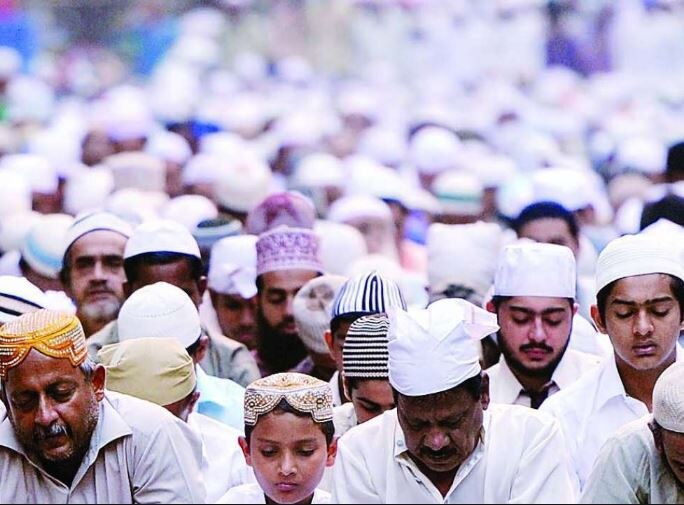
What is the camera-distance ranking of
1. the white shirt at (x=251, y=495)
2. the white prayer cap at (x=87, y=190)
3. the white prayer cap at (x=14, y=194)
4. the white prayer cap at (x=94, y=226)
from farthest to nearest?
the white prayer cap at (x=87, y=190) → the white prayer cap at (x=14, y=194) → the white prayer cap at (x=94, y=226) → the white shirt at (x=251, y=495)

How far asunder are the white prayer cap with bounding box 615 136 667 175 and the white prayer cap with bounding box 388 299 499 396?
8.81 meters

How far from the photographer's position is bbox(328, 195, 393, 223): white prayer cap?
33.6 ft

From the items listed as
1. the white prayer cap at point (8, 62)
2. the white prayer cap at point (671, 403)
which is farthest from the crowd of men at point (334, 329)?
the white prayer cap at point (8, 62)

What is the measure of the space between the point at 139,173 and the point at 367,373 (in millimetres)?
5901

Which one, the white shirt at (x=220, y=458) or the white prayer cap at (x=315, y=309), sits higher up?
the white prayer cap at (x=315, y=309)

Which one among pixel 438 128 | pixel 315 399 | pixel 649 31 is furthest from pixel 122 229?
pixel 649 31

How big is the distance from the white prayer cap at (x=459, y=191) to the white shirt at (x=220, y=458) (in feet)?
19.2

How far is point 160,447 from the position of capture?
5.04 metres

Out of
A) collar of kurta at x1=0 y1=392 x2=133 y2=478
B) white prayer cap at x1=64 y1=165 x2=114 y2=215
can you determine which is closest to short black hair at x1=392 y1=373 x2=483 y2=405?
collar of kurta at x1=0 y1=392 x2=133 y2=478

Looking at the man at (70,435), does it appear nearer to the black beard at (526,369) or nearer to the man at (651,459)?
the man at (651,459)

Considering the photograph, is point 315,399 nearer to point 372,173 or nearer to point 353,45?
point 372,173

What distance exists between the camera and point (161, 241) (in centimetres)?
723

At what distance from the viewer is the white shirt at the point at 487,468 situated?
4.92m

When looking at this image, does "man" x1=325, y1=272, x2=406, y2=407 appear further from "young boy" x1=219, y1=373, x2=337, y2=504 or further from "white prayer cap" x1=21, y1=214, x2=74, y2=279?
"white prayer cap" x1=21, y1=214, x2=74, y2=279
